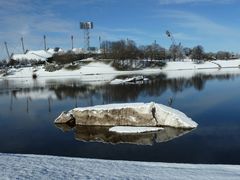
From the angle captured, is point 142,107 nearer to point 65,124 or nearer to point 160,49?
point 65,124

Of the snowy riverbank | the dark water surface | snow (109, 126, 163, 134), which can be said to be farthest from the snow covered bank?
the snowy riverbank

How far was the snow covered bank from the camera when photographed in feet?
114

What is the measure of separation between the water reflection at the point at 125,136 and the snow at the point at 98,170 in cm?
922

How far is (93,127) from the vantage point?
3716cm

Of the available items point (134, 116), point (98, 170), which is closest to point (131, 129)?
point (134, 116)

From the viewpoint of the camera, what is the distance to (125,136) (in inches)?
1252

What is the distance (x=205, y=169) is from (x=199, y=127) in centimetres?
1453

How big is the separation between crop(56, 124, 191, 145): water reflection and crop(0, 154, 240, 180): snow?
363 inches

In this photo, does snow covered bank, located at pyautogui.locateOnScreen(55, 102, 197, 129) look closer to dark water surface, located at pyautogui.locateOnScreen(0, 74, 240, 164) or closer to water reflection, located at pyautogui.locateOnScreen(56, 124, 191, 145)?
water reflection, located at pyautogui.locateOnScreen(56, 124, 191, 145)

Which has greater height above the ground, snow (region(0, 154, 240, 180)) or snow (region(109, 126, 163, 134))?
snow (region(0, 154, 240, 180))

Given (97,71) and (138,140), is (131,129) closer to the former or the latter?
(138,140)

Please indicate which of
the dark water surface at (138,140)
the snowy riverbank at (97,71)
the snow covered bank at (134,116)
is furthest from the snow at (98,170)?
the snowy riverbank at (97,71)

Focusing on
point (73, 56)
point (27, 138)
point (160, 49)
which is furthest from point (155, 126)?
point (160, 49)

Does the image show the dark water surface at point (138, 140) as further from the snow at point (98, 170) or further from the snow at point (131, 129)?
the snow at point (98, 170)
